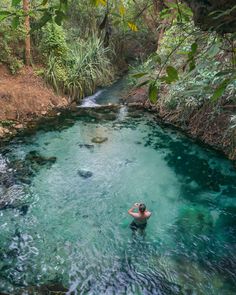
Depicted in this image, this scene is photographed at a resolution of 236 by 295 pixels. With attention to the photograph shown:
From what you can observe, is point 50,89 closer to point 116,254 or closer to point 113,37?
point 113,37

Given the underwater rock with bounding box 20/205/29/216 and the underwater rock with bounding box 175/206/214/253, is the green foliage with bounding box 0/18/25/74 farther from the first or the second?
the underwater rock with bounding box 175/206/214/253

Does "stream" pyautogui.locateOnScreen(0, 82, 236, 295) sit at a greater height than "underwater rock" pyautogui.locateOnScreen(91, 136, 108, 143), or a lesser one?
greater

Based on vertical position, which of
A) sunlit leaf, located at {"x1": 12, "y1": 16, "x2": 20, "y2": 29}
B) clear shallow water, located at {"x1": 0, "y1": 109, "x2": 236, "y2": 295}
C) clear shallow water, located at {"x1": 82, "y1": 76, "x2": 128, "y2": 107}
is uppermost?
sunlit leaf, located at {"x1": 12, "y1": 16, "x2": 20, "y2": 29}

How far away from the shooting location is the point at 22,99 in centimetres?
997

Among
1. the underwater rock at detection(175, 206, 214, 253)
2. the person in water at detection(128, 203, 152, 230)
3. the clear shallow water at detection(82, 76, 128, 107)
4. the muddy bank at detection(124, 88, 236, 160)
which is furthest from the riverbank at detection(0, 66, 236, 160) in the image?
the person in water at detection(128, 203, 152, 230)

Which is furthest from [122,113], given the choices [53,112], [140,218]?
[140,218]

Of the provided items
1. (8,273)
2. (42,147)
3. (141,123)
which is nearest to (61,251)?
(8,273)

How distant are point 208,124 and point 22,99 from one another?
5599 millimetres

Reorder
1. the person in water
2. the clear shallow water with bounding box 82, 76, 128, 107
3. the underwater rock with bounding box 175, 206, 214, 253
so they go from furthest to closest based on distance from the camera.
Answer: the clear shallow water with bounding box 82, 76, 128, 107, the person in water, the underwater rock with bounding box 175, 206, 214, 253

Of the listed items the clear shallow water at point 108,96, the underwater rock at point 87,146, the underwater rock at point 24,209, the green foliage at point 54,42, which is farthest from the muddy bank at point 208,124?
the underwater rock at point 24,209

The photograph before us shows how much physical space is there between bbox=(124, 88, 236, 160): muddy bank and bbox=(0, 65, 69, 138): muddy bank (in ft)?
12.1

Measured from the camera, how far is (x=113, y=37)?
15.1 m

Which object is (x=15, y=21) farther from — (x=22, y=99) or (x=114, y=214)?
(x=22, y=99)

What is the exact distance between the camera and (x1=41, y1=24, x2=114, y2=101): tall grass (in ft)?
→ 36.6
